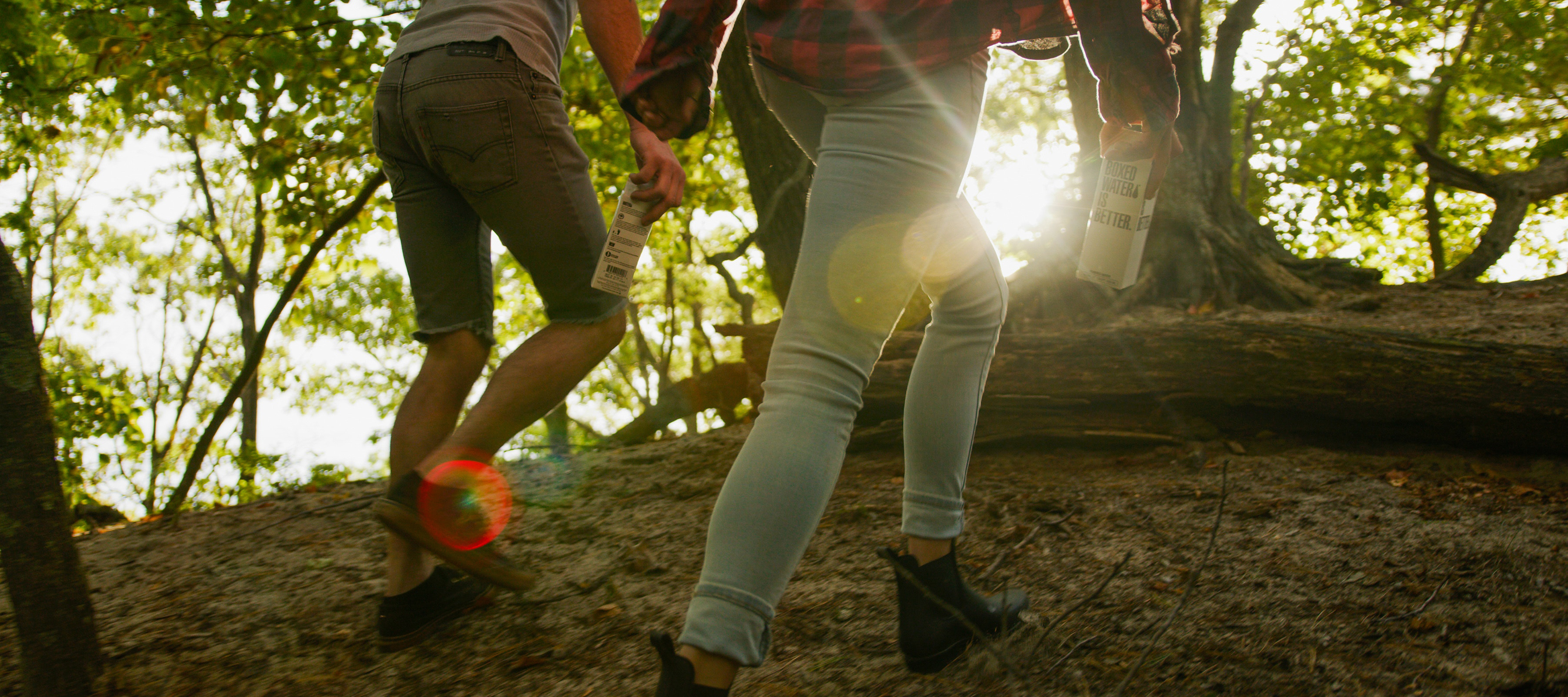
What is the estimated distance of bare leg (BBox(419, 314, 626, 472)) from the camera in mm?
1864

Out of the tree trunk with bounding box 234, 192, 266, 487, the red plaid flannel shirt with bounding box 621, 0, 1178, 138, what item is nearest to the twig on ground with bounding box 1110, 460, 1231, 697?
the red plaid flannel shirt with bounding box 621, 0, 1178, 138

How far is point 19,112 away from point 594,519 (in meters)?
4.41

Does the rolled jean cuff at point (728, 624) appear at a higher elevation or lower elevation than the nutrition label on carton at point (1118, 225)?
lower

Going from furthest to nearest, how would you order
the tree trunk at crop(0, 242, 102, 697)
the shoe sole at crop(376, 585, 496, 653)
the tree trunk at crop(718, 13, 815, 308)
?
the tree trunk at crop(718, 13, 815, 308) → the shoe sole at crop(376, 585, 496, 653) → the tree trunk at crop(0, 242, 102, 697)

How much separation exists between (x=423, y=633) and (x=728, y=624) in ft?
4.39

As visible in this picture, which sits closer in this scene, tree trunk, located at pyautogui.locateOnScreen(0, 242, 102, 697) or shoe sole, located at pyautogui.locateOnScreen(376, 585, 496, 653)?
tree trunk, located at pyautogui.locateOnScreen(0, 242, 102, 697)

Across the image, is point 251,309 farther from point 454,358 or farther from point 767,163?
point 454,358

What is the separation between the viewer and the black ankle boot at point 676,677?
111cm

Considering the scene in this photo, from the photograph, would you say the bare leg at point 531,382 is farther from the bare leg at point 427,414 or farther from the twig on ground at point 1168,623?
the twig on ground at point 1168,623

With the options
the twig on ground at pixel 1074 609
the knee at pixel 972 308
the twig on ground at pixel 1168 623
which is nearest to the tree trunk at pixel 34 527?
the knee at pixel 972 308

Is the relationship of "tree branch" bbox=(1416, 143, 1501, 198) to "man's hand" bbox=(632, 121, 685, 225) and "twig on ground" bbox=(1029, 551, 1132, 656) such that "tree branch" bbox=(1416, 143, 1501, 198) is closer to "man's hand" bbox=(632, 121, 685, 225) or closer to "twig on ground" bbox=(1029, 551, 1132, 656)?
"twig on ground" bbox=(1029, 551, 1132, 656)

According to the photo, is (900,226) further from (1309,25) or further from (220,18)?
(1309,25)

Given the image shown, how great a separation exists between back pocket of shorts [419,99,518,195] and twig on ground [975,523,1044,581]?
4.88 ft

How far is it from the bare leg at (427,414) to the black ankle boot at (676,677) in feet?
3.39
